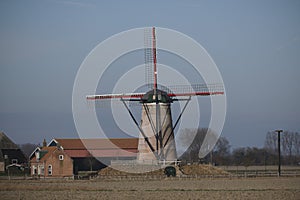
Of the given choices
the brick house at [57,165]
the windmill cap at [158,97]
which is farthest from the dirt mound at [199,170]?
the brick house at [57,165]

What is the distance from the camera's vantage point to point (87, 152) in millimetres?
62844

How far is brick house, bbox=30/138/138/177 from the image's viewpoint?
57.0 metres

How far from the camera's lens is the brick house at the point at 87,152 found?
57.0m

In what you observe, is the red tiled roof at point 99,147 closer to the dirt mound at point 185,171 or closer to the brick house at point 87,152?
the brick house at point 87,152

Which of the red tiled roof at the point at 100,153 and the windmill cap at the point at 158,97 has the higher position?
the windmill cap at the point at 158,97

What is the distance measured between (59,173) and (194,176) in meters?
12.3

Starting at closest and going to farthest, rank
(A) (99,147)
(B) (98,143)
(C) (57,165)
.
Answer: (C) (57,165) < (A) (99,147) < (B) (98,143)

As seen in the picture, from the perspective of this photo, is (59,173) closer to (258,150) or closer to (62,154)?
(62,154)

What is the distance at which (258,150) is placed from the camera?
102 metres

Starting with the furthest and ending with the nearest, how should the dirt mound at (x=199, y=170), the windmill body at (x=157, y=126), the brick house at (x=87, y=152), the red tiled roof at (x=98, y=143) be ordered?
the red tiled roof at (x=98, y=143) → the brick house at (x=87, y=152) → the dirt mound at (x=199, y=170) → the windmill body at (x=157, y=126)

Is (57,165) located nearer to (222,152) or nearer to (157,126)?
(157,126)

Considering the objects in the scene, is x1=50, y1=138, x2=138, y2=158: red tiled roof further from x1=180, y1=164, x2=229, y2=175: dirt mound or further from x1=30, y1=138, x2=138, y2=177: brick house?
x1=180, y1=164, x2=229, y2=175: dirt mound

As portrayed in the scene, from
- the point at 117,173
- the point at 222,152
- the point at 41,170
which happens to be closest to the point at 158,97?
the point at 117,173

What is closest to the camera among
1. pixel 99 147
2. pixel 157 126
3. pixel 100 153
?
pixel 157 126
